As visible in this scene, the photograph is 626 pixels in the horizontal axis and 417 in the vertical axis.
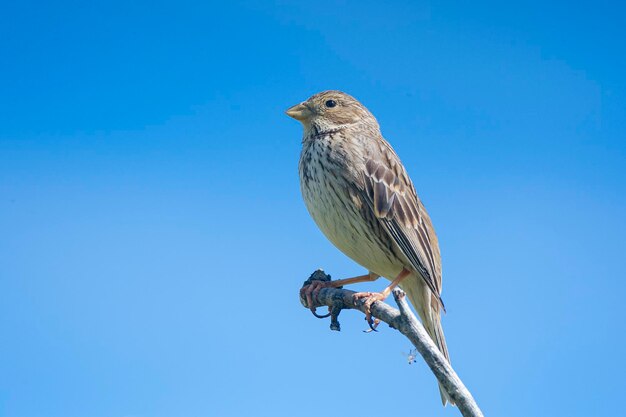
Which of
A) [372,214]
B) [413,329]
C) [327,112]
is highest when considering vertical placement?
[327,112]

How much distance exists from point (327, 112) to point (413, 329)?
368 centimetres

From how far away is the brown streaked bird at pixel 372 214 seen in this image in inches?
262

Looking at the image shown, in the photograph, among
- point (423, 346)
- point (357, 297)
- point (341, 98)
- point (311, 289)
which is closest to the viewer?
point (423, 346)

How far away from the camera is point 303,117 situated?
7691 millimetres

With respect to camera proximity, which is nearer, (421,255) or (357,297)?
(357,297)

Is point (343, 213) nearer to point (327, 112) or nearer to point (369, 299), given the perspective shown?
point (369, 299)

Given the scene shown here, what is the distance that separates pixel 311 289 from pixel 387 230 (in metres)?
0.95

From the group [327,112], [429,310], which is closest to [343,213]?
[429,310]

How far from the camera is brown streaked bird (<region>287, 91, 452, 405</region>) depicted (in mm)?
6656

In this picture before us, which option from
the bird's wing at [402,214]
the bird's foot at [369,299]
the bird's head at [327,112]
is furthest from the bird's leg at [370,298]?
the bird's head at [327,112]

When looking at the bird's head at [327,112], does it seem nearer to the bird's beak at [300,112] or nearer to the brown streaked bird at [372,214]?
the bird's beak at [300,112]

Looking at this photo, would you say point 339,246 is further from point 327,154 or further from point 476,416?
point 476,416

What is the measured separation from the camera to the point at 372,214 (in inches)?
264

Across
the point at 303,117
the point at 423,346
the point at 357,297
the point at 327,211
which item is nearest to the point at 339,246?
the point at 327,211
